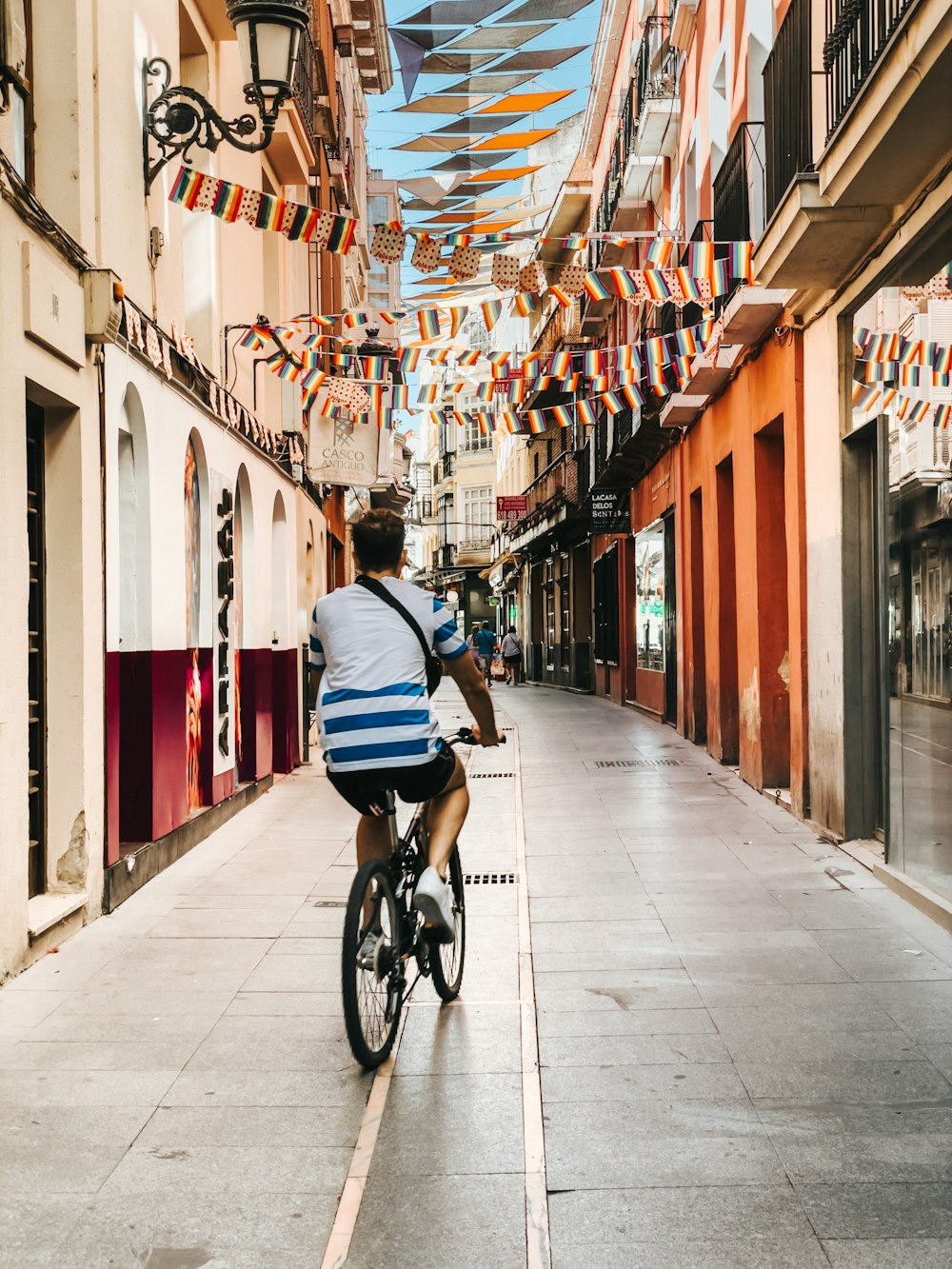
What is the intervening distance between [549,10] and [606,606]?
17719 millimetres

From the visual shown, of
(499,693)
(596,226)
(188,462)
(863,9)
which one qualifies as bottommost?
(499,693)

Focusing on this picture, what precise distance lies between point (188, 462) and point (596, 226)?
20.5 meters

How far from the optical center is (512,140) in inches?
626

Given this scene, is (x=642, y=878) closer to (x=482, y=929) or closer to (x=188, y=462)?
(x=482, y=929)

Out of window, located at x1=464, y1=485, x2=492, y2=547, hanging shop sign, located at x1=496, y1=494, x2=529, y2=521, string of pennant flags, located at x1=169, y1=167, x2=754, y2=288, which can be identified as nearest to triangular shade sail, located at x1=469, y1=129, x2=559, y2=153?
string of pennant flags, located at x1=169, y1=167, x2=754, y2=288

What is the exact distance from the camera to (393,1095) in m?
4.58

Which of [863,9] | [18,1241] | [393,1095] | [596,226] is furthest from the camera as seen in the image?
[596,226]

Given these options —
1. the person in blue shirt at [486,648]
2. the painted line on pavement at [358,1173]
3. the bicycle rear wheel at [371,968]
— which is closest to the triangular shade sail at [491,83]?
the bicycle rear wheel at [371,968]

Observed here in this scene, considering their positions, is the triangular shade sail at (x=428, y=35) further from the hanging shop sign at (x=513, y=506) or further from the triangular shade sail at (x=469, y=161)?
the hanging shop sign at (x=513, y=506)

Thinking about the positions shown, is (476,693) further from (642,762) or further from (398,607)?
(642,762)

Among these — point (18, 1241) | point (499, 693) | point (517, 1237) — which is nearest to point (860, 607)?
point (517, 1237)

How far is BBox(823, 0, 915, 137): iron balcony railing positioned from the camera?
299 inches

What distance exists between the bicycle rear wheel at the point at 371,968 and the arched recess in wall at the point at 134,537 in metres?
4.42

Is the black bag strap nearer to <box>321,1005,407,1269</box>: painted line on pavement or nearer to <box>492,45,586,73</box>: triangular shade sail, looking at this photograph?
<box>321,1005,407,1269</box>: painted line on pavement
